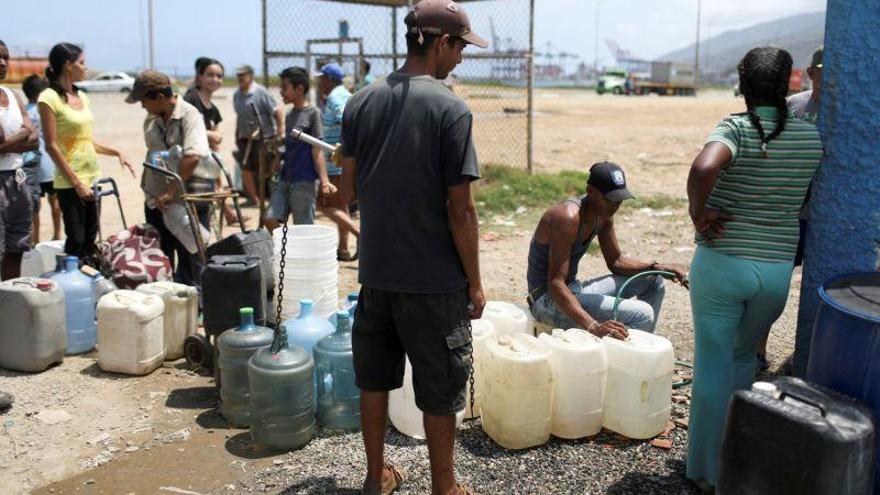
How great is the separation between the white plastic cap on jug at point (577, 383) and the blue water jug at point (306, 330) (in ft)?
4.29

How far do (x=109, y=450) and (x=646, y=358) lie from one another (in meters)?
2.83

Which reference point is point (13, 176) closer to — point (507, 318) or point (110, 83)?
point (507, 318)

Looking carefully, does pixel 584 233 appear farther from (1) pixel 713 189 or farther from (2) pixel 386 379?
(2) pixel 386 379

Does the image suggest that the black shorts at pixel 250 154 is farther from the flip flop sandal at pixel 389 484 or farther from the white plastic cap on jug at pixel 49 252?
the flip flop sandal at pixel 389 484

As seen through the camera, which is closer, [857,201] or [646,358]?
[857,201]

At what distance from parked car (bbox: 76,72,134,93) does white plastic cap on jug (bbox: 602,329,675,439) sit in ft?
137

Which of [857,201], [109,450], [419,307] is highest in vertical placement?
[857,201]

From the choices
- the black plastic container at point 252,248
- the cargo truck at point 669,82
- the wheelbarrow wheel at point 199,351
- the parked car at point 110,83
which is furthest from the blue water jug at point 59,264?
the cargo truck at point 669,82

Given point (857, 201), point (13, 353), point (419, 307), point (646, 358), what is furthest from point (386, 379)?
point (13, 353)

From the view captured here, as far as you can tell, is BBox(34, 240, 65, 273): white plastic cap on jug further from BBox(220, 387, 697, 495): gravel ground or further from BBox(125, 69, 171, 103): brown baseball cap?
BBox(220, 387, 697, 495): gravel ground

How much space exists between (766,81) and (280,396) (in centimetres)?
267

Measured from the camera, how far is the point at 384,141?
291cm

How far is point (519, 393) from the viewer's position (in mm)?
3865

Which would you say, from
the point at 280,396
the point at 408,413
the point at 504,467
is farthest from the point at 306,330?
the point at 504,467
